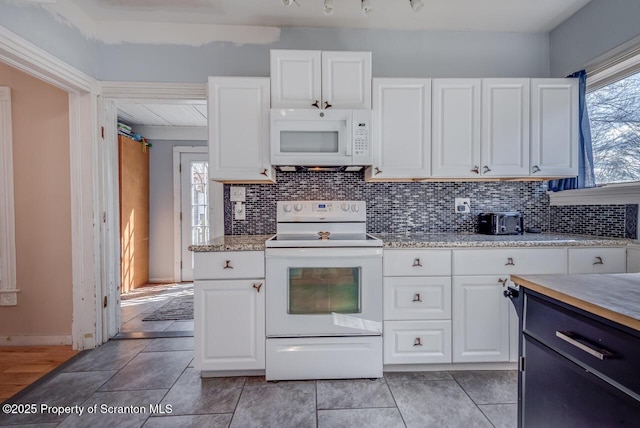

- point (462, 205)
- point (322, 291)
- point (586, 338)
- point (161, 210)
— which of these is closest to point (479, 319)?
point (462, 205)

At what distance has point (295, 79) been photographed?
1.98 meters

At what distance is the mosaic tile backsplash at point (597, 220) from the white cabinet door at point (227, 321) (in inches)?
95.2

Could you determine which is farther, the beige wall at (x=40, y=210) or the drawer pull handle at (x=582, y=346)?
the beige wall at (x=40, y=210)

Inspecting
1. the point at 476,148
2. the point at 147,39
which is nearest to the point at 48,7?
the point at 147,39

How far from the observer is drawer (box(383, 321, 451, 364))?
1.83 meters

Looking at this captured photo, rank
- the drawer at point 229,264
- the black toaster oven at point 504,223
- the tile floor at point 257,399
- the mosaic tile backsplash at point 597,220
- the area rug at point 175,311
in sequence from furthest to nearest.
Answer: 1. the area rug at point 175,311
2. the black toaster oven at point 504,223
3. the mosaic tile backsplash at point 597,220
4. the drawer at point 229,264
5. the tile floor at point 257,399

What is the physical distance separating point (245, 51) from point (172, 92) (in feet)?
2.20

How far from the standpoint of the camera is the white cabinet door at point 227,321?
177 cm

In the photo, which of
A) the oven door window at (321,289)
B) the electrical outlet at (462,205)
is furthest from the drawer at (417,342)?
the electrical outlet at (462,205)

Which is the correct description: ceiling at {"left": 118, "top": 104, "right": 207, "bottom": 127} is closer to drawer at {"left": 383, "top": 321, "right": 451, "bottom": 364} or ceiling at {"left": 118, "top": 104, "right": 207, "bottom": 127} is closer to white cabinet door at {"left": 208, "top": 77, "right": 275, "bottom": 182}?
white cabinet door at {"left": 208, "top": 77, "right": 275, "bottom": 182}

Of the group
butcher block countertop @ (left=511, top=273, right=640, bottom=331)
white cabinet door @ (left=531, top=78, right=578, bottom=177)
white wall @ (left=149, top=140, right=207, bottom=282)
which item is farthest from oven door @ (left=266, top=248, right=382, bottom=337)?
white wall @ (left=149, top=140, right=207, bottom=282)

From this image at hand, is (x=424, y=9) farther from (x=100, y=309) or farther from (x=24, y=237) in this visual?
(x=24, y=237)

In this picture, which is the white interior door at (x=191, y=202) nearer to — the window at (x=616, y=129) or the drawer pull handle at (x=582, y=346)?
the drawer pull handle at (x=582, y=346)

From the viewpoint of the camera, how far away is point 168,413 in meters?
1.53
